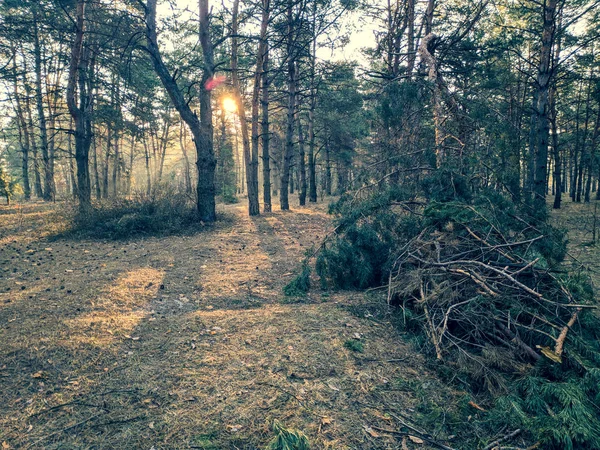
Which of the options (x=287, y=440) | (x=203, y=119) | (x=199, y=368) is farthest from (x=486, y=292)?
(x=203, y=119)

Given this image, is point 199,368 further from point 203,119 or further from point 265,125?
point 265,125

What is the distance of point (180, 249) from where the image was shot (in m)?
7.96

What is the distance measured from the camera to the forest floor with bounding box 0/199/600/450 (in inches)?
92.3

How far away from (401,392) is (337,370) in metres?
0.59

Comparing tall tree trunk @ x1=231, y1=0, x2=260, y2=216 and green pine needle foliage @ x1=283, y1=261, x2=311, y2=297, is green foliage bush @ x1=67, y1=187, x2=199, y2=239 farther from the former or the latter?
green pine needle foliage @ x1=283, y1=261, x2=311, y2=297

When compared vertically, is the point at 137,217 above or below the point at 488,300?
above

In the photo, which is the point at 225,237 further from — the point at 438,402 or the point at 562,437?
the point at 562,437

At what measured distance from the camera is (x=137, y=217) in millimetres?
9430

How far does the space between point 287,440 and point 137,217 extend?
8.81 meters

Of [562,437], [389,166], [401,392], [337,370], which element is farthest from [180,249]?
[562,437]

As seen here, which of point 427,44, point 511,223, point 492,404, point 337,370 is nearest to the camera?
point 492,404

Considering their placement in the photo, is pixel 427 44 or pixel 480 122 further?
pixel 427 44

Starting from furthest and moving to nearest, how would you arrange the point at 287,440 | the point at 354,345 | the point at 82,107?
the point at 82,107
the point at 354,345
the point at 287,440

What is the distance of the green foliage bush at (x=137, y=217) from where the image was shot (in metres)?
9.16
